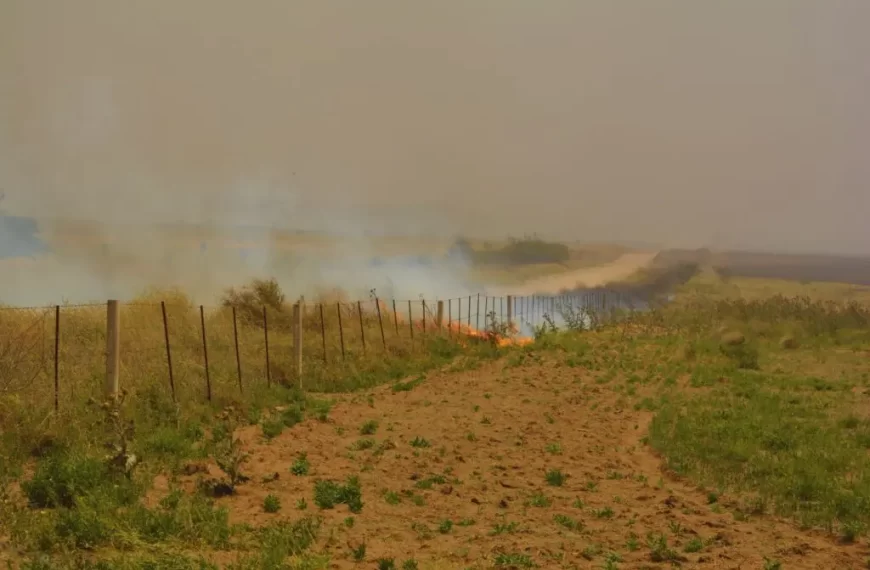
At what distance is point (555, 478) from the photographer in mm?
9969

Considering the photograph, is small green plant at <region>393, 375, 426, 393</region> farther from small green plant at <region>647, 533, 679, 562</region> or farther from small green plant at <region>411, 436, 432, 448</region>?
small green plant at <region>647, 533, 679, 562</region>

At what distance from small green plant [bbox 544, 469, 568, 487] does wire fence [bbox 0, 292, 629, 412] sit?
6.21m

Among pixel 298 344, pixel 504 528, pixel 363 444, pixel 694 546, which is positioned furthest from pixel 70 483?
pixel 298 344

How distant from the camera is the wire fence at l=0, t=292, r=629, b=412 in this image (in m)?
10.9

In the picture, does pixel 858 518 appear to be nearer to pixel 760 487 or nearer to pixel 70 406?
pixel 760 487

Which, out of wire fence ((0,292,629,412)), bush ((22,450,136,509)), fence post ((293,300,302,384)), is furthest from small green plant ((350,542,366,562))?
fence post ((293,300,302,384))

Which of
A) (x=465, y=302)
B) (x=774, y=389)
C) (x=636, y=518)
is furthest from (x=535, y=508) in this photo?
(x=465, y=302)

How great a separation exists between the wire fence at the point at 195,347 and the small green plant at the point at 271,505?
12.2 feet

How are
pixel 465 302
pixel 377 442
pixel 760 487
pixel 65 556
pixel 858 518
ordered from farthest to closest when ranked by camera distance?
1. pixel 465 302
2. pixel 377 442
3. pixel 760 487
4. pixel 858 518
5. pixel 65 556

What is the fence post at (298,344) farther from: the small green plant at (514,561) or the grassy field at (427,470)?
the small green plant at (514,561)

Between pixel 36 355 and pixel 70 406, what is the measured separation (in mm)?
2921

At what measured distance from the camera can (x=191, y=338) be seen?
17438 mm

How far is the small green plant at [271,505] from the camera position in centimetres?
800

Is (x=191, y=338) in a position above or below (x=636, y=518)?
above
